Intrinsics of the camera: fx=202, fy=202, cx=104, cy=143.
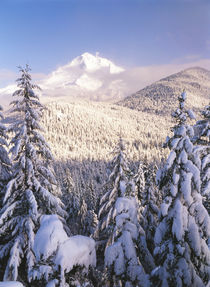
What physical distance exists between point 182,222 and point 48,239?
5.53 metres

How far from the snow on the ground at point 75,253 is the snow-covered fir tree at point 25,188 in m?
6.27

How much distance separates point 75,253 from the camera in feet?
15.5

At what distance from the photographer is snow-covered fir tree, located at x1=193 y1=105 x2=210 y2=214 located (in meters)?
11.3

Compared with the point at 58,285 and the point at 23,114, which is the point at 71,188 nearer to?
the point at 23,114

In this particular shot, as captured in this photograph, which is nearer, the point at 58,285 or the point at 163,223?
the point at 58,285

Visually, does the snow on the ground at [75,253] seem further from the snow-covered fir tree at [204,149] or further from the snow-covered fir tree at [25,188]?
the snow-covered fir tree at [204,149]

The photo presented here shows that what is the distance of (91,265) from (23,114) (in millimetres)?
9172

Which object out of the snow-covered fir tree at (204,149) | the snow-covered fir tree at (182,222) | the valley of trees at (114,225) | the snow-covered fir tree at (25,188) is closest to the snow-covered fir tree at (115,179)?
the valley of trees at (114,225)

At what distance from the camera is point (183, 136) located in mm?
8555

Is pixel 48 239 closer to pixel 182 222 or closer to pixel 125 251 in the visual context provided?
pixel 125 251

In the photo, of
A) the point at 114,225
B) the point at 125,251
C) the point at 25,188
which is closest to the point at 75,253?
the point at 125,251

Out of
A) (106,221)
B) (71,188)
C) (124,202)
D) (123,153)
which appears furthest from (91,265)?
(71,188)

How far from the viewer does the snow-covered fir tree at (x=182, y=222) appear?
781 cm

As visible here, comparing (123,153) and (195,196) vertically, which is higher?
(123,153)
